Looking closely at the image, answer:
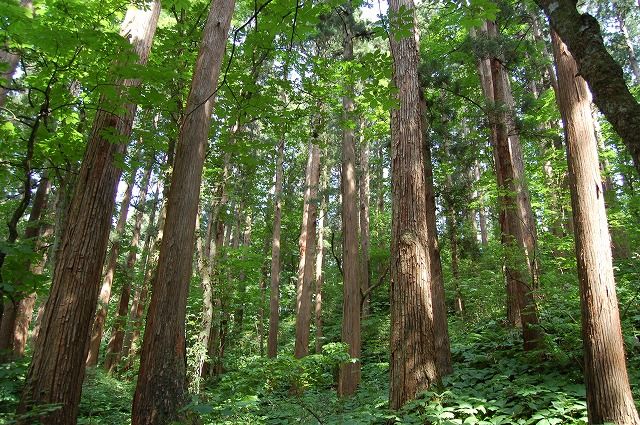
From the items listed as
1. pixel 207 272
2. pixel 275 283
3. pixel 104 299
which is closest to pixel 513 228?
pixel 207 272

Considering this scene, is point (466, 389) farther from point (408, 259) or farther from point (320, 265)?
point (320, 265)

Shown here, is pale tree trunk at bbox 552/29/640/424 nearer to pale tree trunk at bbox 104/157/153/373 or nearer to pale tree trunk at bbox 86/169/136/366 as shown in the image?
pale tree trunk at bbox 86/169/136/366

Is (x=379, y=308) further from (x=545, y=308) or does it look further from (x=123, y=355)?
(x=545, y=308)

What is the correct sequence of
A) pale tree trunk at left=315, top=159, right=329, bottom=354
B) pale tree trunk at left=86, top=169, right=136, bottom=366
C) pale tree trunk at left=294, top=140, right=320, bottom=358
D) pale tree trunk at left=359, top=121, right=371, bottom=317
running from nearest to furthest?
pale tree trunk at left=86, top=169, right=136, bottom=366, pale tree trunk at left=294, top=140, right=320, bottom=358, pale tree trunk at left=315, top=159, right=329, bottom=354, pale tree trunk at left=359, top=121, right=371, bottom=317

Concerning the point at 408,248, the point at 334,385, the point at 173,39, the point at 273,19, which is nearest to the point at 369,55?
the point at 273,19

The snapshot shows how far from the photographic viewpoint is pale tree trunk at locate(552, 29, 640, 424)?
12.3 feet

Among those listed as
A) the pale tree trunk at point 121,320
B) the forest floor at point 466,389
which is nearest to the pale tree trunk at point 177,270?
the forest floor at point 466,389

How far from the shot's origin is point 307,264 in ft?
44.0

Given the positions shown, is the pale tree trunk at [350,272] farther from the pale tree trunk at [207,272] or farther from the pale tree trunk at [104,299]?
the pale tree trunk at [104,299]

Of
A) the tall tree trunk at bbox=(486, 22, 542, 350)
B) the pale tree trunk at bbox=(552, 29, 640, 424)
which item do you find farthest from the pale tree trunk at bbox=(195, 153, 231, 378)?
the pale tree trunk at bbox=(552, 29, 640, 424)

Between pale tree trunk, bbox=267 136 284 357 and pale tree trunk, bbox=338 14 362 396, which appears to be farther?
pale tree trunk, bbox=267 136 284 357

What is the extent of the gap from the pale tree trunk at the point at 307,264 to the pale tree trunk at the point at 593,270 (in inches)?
328

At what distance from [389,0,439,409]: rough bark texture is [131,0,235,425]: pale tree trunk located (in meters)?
2.29

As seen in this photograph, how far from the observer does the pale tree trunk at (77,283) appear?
152 inches
